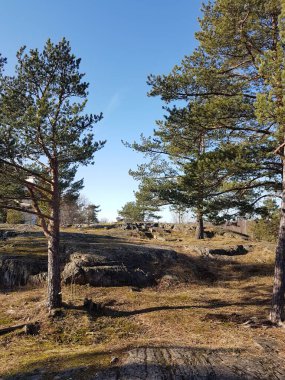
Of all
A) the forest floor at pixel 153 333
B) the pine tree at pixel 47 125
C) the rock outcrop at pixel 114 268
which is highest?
the pine tree at pixel 47 125

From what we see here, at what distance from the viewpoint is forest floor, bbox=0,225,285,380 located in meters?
6.41

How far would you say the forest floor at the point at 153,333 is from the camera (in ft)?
21.0

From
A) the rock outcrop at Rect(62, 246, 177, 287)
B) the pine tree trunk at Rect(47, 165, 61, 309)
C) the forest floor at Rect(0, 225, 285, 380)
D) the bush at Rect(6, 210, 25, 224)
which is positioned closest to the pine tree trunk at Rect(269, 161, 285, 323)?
the forest floor at Rect(0, 225, 285, 380)

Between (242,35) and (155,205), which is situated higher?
(242,35)

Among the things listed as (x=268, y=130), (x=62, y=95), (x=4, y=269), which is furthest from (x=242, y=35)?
(x=4, y=269)

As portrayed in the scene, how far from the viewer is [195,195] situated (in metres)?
12.5

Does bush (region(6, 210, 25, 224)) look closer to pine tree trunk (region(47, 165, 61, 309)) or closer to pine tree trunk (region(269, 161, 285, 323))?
pine tree trunk (region(47, 165, 61, 309))

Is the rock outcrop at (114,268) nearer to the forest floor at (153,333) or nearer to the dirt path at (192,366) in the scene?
the forest floor at (153,333)

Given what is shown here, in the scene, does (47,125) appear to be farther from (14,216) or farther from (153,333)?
(14,216)

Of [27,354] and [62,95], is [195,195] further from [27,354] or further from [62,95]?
[27,354]

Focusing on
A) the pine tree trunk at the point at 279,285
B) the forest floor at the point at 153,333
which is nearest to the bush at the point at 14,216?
the forest floor at the point at 153,333

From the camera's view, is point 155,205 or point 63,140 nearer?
point 63,140

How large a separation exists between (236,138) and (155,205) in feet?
46.0

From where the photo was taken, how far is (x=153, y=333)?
899cm
